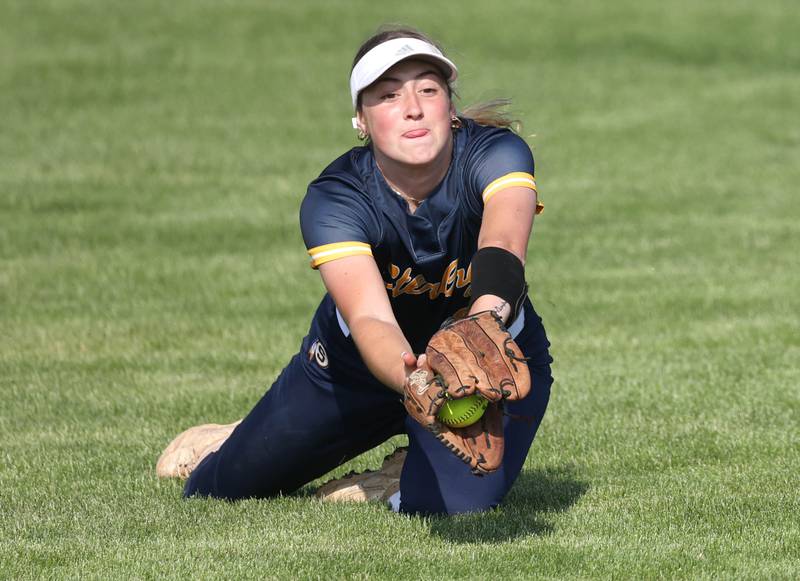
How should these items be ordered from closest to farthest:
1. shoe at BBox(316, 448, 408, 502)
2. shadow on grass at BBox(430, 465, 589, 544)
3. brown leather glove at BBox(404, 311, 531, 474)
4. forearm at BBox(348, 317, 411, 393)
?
brown leather glove at BBox(404, 311, 531, 474), forearm at BBox(348, 317, 411, 393), shadow on grass at BBox(430, 465, 589, 544), shoe at BBox(316, 448, 408, 502)

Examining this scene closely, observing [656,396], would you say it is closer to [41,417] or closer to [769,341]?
[769,341]

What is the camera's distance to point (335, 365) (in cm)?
584

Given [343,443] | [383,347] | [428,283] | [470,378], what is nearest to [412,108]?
[428,283]

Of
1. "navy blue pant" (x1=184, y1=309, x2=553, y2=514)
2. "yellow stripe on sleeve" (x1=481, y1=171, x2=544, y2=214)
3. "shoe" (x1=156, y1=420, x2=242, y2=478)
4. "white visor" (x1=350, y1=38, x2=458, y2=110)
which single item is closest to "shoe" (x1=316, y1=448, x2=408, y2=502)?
"navy blue pant" (x1=184, y1=309, x2=553, y2=514)

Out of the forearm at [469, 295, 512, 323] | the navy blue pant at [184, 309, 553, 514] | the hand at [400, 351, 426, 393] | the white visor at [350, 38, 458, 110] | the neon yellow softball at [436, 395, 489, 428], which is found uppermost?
the white visor at [350, 38, 458, 110]

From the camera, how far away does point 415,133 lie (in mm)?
5117

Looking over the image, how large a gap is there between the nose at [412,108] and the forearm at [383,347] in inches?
32.9

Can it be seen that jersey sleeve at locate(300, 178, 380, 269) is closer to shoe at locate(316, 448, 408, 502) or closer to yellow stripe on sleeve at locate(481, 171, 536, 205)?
yellow stripe on sleeve at locate(481, 171, 536, 205)

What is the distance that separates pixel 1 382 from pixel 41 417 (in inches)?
37.6

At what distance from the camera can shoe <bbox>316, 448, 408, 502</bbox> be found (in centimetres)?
607

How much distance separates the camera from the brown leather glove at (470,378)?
4465 mm

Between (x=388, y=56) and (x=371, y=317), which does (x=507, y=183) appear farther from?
(x=371, y=317)

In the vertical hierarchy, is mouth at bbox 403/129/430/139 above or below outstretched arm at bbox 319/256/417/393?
above

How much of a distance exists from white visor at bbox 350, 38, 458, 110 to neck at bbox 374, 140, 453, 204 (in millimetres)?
322
